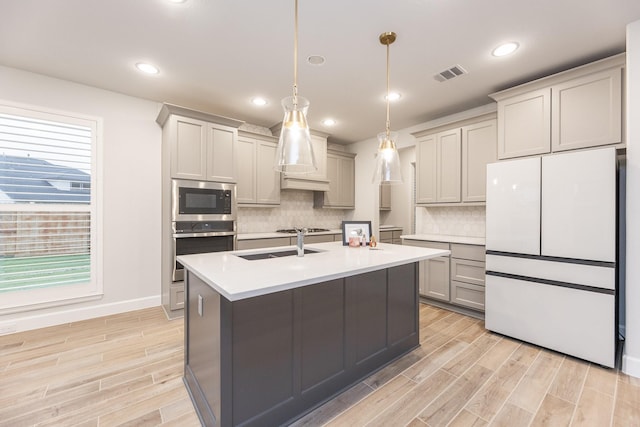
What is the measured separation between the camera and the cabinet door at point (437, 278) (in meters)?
3.54

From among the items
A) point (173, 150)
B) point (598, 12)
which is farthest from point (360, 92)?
point (173, 150)

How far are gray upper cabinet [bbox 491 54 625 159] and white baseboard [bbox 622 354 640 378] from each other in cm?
174

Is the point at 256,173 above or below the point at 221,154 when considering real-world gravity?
below

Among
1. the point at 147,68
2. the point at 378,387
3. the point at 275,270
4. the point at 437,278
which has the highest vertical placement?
→ the point at 147,68

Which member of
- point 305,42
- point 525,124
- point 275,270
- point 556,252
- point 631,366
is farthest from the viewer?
point 525,124

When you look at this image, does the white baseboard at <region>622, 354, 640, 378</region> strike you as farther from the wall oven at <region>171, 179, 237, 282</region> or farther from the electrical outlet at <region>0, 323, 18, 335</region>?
the electrical outlet at <region>0, 323, 18, 335</region>

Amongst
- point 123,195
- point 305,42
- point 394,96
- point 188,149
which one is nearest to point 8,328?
point 123,195

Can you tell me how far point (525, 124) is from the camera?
288cm

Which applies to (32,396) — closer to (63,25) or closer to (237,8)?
(63,25)

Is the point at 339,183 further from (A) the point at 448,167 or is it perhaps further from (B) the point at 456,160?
(B) the point at 456,160

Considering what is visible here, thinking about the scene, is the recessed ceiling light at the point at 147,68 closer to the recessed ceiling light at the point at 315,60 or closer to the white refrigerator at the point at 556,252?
the recessed ceiling light at the point at 315,60

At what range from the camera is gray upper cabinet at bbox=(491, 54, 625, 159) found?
2.39m

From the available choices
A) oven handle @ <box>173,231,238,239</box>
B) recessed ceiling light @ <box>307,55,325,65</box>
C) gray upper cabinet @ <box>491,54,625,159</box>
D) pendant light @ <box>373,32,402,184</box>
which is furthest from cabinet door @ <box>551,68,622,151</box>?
oven handle @ <box>173,231,238,239</box>

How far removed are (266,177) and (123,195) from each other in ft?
6.04
